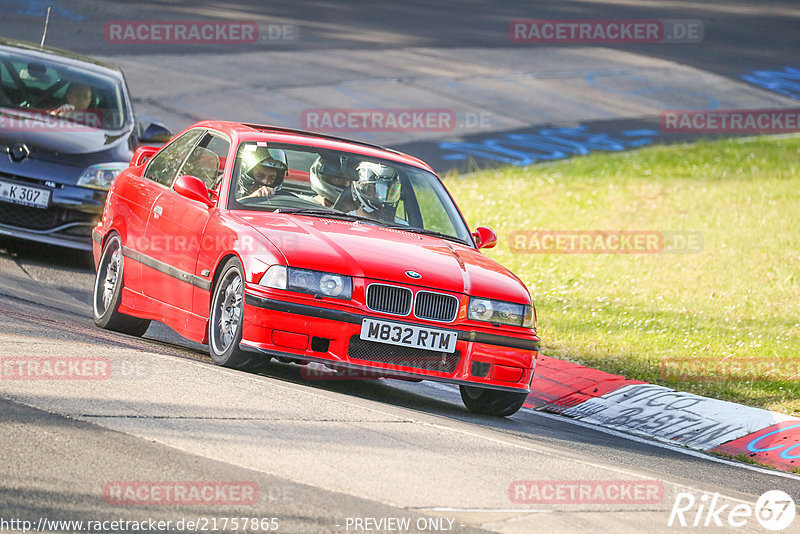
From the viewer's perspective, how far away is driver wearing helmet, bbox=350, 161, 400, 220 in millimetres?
8773

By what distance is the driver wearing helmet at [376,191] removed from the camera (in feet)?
28.8

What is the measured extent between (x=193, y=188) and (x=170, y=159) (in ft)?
3.95

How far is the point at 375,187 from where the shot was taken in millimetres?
8906

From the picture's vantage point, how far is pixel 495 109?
968 inches

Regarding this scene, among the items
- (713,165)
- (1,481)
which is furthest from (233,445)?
(713,165)

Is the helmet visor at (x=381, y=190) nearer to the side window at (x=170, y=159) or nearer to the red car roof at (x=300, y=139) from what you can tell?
the red car roof at (x=300, y=139)

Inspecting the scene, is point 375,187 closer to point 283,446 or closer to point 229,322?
point 229,322

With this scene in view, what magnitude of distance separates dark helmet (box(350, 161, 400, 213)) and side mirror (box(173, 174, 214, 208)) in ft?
3.27

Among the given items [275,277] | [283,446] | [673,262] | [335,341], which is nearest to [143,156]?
[275,277]

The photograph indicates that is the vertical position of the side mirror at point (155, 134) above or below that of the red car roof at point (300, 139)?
below

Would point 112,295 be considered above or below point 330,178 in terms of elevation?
below

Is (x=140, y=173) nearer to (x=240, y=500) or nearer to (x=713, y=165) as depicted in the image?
(x=240, y=500)

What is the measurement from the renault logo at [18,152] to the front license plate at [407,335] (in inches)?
208

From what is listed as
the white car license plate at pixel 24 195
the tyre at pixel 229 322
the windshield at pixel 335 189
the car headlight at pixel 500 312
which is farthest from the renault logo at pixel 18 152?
the car headlight at pixel 500 312
